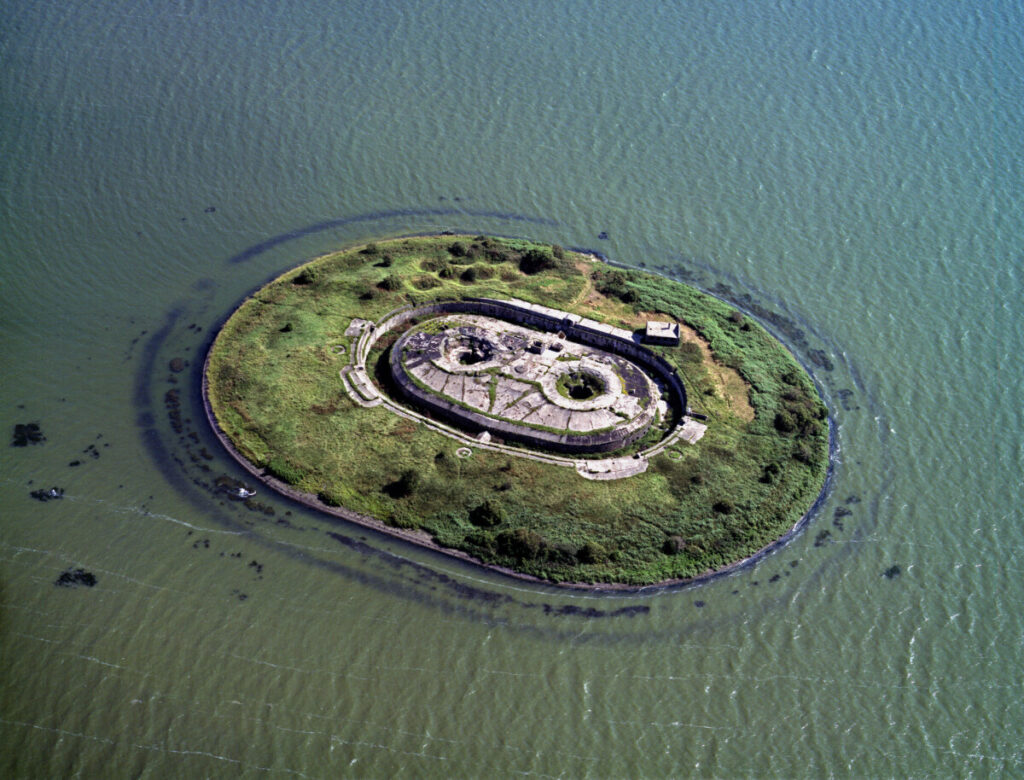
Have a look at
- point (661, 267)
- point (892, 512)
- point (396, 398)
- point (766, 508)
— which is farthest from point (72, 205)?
point (892, 512)

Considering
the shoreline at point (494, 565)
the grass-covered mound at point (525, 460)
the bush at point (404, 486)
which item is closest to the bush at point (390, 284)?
the grass-covered mound at point (525, 460)

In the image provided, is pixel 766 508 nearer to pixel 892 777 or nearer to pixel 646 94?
pixel 892 777

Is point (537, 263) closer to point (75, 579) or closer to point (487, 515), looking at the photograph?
point (487, 515)

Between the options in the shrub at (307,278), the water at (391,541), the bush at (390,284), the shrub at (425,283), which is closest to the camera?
the water at (391,541)

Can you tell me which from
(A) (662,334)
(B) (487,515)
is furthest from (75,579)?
(A) (662,334)

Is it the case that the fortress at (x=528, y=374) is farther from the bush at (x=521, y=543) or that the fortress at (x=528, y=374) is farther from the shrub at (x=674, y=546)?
the shrub at (x=674, y=546)

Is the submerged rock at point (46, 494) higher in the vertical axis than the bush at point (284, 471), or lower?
lower
